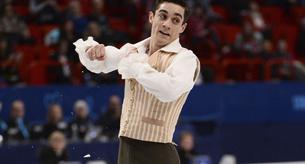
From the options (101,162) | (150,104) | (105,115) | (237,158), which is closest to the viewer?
(150,104)

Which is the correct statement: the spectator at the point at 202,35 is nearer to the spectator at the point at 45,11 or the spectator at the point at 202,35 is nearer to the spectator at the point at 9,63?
the spectator at the point at 45,11

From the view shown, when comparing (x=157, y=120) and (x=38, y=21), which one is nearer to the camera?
(x=157, y=120)

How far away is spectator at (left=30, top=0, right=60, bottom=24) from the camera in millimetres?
13992

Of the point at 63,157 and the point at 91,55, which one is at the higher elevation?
the point at 91,55

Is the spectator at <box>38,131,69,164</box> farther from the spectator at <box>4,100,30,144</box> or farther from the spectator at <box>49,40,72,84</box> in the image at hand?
the spectator at <box>49,40,72,84</box>

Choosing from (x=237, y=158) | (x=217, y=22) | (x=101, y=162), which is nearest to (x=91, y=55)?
(x=101, y=162)

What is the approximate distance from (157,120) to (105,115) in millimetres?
6353

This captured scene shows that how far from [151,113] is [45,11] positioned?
9.01m

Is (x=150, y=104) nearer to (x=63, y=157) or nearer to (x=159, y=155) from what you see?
(x=159, y=155)

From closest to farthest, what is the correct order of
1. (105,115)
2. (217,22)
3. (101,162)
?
(101,162) < (105,115) < (217,22)

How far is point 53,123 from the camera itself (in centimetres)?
1101

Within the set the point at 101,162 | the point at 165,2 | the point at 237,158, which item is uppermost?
the point at 165,2

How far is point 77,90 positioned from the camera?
12297 millimetres

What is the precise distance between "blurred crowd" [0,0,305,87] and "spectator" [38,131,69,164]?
1.45 m
